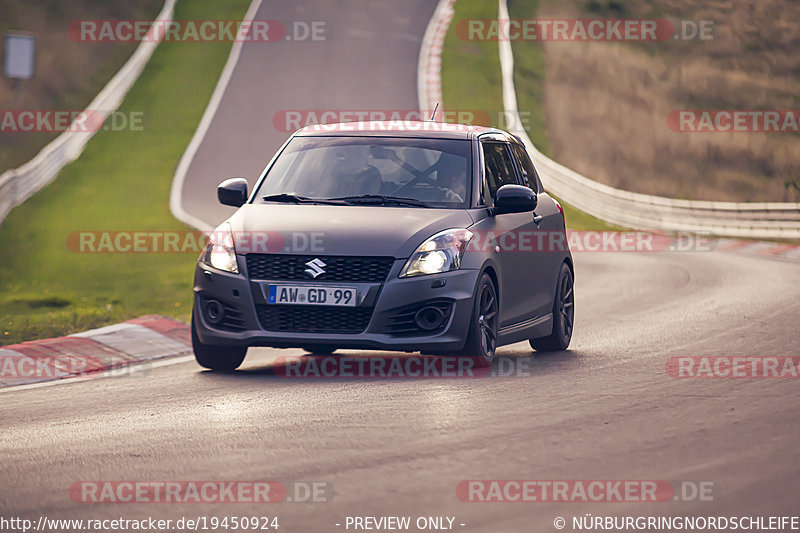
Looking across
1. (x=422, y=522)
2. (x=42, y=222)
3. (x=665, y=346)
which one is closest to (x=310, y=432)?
(x=422, y=522)

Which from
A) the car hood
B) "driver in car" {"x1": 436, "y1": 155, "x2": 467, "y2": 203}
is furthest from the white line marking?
the car hood

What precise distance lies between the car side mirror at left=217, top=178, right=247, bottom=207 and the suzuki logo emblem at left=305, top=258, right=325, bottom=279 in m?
1.31

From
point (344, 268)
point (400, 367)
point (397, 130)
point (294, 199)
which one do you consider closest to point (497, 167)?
point (397, 130)

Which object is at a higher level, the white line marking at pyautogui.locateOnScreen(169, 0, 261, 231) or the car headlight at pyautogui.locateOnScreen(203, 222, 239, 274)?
the car headlight at pyautogui.locateOnScreen(203, 222, 239, 274)

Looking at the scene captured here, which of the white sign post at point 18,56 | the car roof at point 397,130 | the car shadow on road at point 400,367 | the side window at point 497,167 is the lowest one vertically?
the car shadow on road at point 400,367

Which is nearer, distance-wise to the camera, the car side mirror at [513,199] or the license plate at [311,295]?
the license plate at [311,295]

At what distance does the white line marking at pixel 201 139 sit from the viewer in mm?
24013

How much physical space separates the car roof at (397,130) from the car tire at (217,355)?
1940 millimetres

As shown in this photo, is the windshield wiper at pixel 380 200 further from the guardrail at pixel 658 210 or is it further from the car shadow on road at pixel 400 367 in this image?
the guardrail at pixel 658 210

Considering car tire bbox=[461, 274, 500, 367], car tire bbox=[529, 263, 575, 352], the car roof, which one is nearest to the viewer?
car tire bbox=[461, 274, 500, 367]

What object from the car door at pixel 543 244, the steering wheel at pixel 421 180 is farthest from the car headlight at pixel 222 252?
the car door at pixel 543 244

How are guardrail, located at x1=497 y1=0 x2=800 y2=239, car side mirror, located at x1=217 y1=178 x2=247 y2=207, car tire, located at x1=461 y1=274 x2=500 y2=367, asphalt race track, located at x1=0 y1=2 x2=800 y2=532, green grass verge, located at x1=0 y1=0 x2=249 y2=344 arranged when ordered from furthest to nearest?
guardrail, located at x1=497 y1=0 x2=800 y2=239, green grass verge, located at x1=0 y1=0 x2=249 y2=344, car side mirror, located at x1=217 y1=178 x2=247 y2=207, car tire, located at x1=461 y1=274 x2=500 y2=367, asphalt race track, located at x1=0 y1=2 x2=800 y2=532

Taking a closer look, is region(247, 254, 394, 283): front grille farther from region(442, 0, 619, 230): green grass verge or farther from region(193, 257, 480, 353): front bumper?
region(442, 0, 619, 230): green grass verge

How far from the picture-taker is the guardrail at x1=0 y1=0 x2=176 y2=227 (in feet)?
82.3
